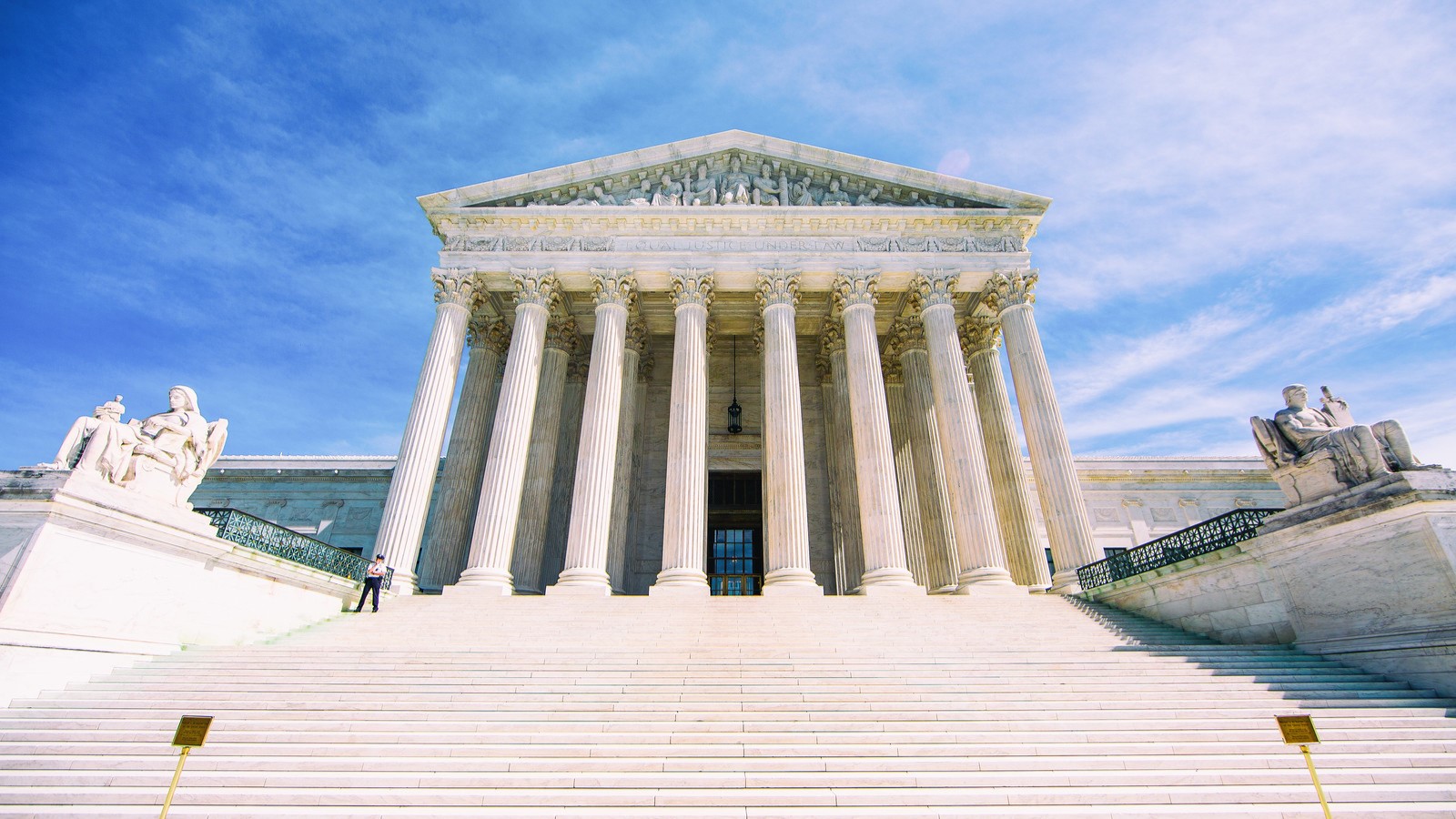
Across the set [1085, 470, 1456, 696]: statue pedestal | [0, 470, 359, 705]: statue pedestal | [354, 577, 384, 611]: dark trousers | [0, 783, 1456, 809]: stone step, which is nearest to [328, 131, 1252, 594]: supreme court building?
[354, 577, 384, 611]: dark trousers

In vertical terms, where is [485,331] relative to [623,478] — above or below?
above

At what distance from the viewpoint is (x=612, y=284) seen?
67.6ft

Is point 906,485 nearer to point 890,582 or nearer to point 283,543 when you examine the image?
point 890,582

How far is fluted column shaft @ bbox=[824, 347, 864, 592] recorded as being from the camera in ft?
71.4

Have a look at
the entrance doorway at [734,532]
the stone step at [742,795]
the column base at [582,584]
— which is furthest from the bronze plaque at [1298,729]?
the entrance doorway at [734,532]

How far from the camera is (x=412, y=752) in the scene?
7.07 meters

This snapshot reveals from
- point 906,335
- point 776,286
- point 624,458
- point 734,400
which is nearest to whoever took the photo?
point 776,286

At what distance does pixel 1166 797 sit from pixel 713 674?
18.6 feet

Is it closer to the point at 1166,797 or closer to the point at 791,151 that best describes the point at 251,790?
the point at 1166,797

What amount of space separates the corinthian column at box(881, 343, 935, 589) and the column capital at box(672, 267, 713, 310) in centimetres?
736

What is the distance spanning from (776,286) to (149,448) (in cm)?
1581

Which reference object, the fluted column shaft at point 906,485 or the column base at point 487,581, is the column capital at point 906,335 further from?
the column base at point 487,581

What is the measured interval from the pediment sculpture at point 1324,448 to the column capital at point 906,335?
1302 centimetres

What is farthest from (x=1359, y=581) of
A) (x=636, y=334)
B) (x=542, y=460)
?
(x=542, y=460)
